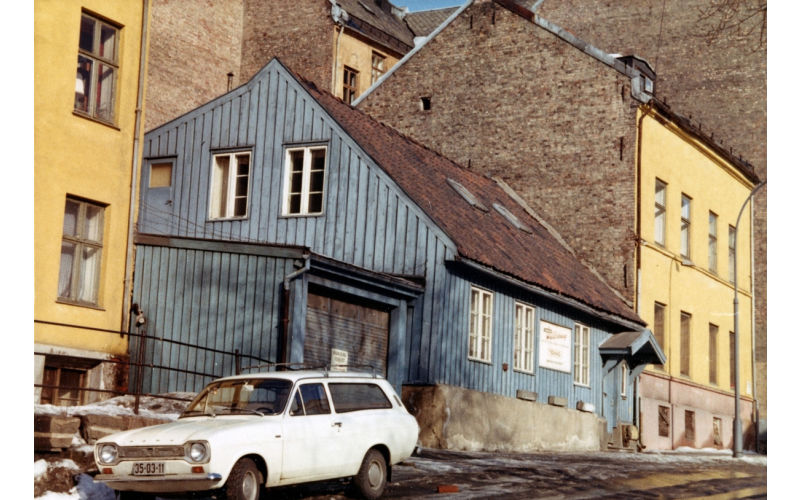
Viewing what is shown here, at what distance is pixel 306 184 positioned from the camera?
1988 centimetres

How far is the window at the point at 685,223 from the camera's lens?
24828 mm

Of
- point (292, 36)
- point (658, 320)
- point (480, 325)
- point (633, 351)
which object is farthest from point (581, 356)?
point (292, 36)

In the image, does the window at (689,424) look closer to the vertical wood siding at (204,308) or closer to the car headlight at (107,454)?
the vertical wood siding at (204,308)

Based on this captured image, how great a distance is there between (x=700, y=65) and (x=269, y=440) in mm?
13302

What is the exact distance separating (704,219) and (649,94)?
2996mm

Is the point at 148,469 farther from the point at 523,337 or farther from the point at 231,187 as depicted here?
the point at 523,337

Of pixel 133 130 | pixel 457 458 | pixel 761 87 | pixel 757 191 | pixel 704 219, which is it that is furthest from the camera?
pixel 704 219

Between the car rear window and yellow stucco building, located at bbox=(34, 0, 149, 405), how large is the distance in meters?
3.13

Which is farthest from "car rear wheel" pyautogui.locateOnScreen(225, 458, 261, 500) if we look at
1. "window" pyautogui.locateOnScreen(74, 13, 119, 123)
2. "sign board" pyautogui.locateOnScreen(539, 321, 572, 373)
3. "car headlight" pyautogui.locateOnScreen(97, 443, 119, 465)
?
"sign board" pyautogui.locateOnScreen(539, 321, 572, 373)

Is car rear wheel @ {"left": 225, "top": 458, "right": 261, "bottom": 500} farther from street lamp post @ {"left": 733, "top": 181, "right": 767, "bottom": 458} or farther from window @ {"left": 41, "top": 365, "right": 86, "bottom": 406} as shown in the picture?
street lamp post @ {"left": 733, "top": 181, "right": 767, "bottom": 458}

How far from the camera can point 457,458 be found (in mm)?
16312

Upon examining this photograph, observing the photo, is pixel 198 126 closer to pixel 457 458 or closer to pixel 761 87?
pixel 457 458

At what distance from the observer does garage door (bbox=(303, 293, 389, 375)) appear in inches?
680

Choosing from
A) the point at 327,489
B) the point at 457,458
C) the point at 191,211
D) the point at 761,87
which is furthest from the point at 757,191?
the point at 327,489
